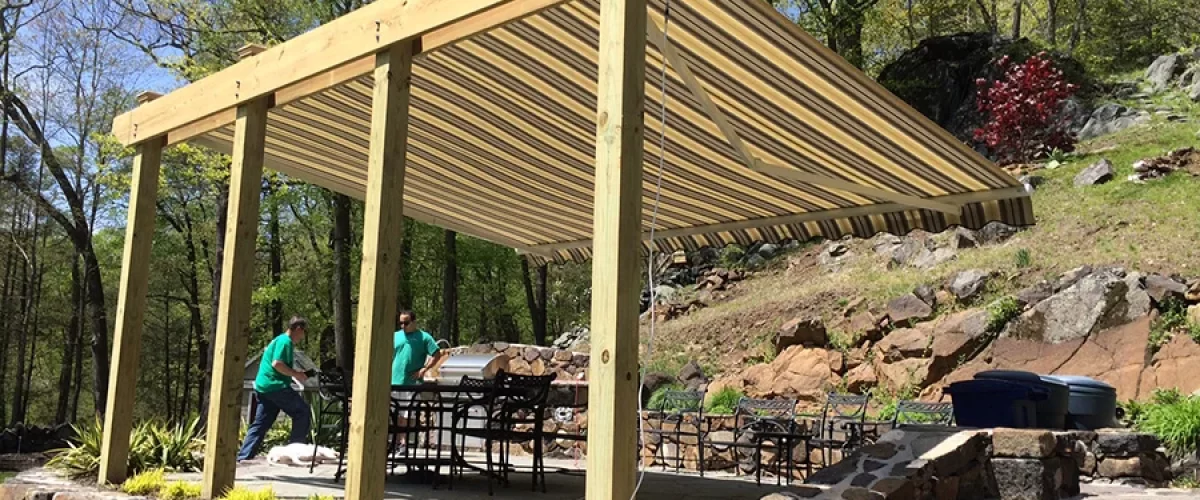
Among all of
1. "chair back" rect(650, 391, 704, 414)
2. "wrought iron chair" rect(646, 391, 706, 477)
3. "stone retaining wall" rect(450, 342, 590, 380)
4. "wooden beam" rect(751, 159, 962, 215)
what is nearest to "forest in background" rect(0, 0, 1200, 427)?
"stone retaining wall" rect(450, 342, 590, 380)

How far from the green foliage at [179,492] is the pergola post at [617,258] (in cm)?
298

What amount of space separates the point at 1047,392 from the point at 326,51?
527cm

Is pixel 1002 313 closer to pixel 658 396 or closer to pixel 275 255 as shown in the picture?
pixel 658 396

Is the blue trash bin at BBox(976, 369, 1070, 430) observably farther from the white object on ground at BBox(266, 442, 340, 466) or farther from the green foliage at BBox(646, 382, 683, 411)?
the white object on ground at BBox(266, 442, 340, 466)

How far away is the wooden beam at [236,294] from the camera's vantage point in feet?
16.7

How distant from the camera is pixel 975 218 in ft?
21.5

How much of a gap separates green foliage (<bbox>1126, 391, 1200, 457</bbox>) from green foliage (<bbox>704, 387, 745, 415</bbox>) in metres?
3.99

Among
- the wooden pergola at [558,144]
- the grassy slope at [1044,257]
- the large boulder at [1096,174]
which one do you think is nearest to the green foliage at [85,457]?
the wooden pergola at [558,144]

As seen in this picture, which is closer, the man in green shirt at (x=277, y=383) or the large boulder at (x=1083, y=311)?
the man in green shirt at (x=277, y=383)

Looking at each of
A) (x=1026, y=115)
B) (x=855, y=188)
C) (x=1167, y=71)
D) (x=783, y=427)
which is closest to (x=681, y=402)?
(x=783, y=427)

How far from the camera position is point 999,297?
36.4ft

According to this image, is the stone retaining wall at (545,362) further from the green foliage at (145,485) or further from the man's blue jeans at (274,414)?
the green foliage at (145,485)

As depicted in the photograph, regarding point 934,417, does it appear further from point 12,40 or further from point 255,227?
point 12,40

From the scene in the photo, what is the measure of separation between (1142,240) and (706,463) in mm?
6896
